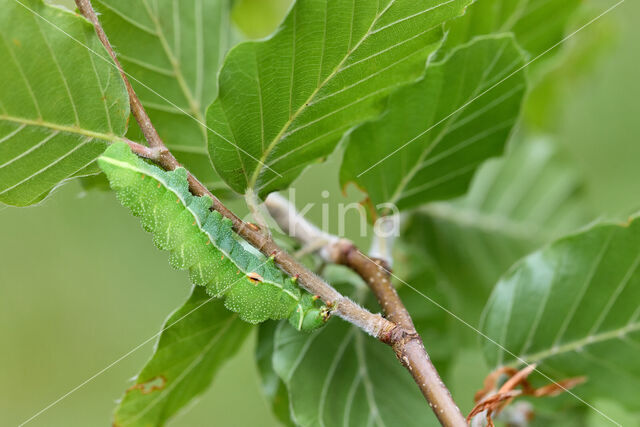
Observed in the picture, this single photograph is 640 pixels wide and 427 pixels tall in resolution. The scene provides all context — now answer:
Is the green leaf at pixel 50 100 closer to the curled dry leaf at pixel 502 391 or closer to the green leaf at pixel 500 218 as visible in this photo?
the curled dry leaf at pixel 502 391

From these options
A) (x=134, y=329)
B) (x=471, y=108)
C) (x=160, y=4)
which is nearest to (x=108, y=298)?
(x=134, y=329)

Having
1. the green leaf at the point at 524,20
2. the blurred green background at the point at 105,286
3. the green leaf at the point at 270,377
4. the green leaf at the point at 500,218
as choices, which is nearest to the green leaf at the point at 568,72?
the green leaf at the point at 500,218

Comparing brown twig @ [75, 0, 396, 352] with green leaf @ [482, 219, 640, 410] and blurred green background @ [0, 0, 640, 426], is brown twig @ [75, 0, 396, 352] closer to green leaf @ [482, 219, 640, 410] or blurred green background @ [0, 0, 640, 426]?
green leaf @ [482, 219, 640, 410]

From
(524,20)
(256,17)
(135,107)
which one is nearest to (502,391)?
(135,107)

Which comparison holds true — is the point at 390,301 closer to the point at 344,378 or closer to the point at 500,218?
Result: the point at 344,378

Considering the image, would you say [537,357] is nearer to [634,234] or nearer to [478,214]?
[634,234]

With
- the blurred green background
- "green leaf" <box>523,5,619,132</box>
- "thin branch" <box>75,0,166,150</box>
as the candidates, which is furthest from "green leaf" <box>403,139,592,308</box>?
the blurred green background
